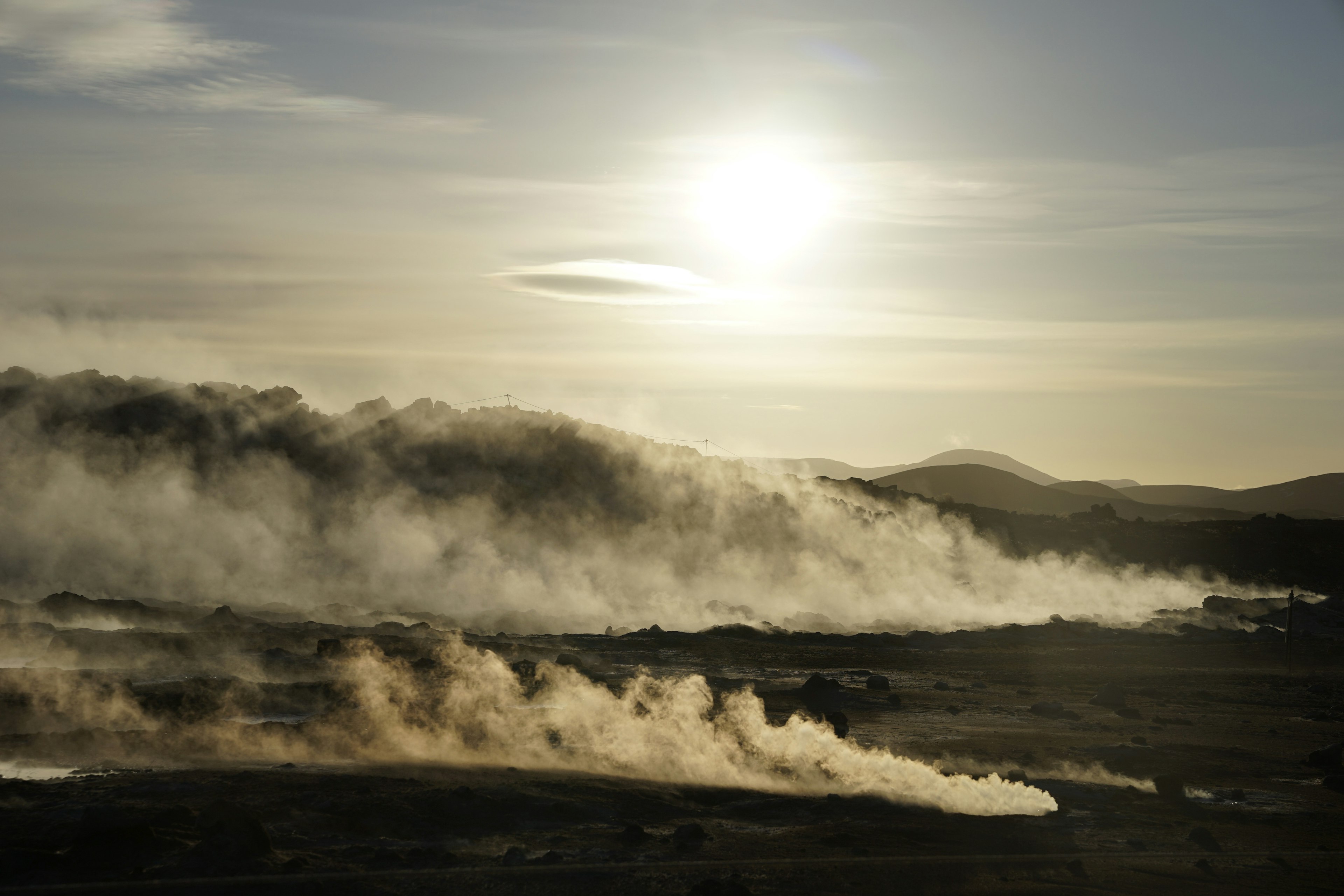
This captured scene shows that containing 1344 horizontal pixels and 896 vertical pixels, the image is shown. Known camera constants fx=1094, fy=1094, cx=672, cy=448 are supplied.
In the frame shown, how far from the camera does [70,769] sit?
15656 millimetres

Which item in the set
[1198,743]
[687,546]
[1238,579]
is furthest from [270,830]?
[1238,579]

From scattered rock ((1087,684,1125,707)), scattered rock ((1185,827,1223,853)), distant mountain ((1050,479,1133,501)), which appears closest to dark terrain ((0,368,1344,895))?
scattered rock ((1185,827,1223,853))

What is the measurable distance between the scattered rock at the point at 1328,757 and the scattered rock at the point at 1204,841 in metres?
6.75

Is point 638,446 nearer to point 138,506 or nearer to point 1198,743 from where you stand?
point 138,506

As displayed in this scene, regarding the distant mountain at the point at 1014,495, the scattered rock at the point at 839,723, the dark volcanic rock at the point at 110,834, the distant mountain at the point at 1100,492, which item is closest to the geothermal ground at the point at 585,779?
the dark volcanic rock at the point at 110,834

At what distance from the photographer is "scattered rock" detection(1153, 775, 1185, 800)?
55.0ft

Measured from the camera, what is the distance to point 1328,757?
19.5 meters

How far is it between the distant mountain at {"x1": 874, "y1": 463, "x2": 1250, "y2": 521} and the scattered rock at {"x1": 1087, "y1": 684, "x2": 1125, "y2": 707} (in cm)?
10395

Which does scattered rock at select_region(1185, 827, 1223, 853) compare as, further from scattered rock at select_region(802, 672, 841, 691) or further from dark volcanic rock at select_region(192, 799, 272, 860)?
scattered rock at select_region(802, 672, 841, 691)

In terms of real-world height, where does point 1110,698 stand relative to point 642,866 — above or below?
below

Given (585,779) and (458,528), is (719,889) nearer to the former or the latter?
(585,779)

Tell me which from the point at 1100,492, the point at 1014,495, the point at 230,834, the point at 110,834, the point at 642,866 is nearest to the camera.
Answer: the point at 230,834

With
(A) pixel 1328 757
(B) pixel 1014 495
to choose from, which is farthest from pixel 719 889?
(B) pixel 1014 495

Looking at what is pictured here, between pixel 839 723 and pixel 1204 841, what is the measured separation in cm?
841
